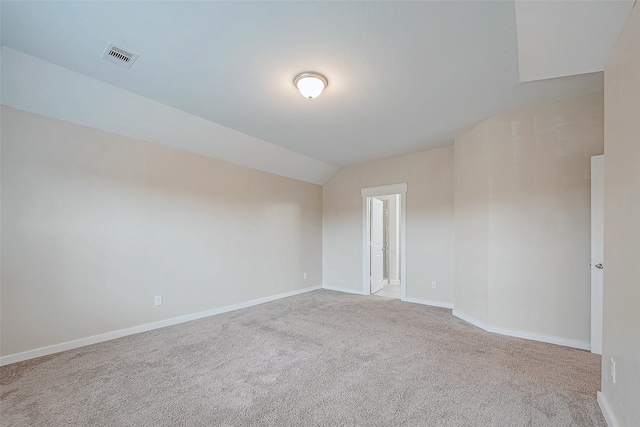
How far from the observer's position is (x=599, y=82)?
2520 millimetres

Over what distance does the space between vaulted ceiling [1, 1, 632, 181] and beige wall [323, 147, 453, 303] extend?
126 cm

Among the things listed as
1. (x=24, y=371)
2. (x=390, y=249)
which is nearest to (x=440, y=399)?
(x=24, y=371)

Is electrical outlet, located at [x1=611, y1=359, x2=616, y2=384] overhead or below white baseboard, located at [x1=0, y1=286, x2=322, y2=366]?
overhead

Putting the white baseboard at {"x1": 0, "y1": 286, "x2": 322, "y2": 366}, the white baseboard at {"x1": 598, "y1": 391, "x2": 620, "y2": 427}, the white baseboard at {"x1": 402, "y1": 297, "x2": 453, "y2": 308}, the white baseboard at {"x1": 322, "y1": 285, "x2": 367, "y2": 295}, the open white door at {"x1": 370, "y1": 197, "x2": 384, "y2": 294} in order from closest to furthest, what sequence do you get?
the white baseboard at {"x1": 598, "y1": 391, "x2": 620, "y2": 427}, the white baseboard at {"x1": 0, "y1": 286, "x2": 322, "y2": 366}, the white baseboard at {"x1": 402, "y1": 297, "x2": 453, "y2": 308}, the white baseboard at {"x1": 322, "y1": 285, "x2": 367, "y2": 295}, the open white door at {"x1": 370, "y1": 197, "x2": 384, "y2": 294}

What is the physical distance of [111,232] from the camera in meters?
3.02

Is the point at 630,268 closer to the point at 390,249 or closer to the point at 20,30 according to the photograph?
the point at 20,30

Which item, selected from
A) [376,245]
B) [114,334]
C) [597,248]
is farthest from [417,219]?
[114,334]

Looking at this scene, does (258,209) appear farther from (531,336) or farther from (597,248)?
(597,248)

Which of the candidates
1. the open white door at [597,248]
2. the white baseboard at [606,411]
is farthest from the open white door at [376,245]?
the white baseboard at [606,411]

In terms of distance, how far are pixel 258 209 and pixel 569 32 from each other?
4.09 m

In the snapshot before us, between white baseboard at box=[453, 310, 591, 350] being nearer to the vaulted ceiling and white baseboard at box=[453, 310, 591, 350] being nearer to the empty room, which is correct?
the empty room

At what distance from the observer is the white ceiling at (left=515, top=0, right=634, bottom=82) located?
163 centimetres

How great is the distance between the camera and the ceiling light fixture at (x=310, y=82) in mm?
2307

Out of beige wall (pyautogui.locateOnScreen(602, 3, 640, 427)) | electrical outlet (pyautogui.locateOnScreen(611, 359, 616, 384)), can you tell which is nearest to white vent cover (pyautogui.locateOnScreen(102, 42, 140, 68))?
beige wall (pyautogui.locateOnScreen(602, 3, 640, 427))
